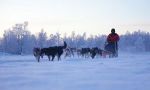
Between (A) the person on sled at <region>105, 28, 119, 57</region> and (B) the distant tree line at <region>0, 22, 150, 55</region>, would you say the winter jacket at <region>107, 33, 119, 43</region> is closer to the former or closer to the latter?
(A) the person on sled at <region>105, 28, 119, 57</region>

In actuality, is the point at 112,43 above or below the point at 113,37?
below

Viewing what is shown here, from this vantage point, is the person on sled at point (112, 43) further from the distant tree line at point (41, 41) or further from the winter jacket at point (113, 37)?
the distant tree line at point (41, 41)

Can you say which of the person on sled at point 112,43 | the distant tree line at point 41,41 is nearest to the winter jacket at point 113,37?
Answer: the person on sled at point 112,43

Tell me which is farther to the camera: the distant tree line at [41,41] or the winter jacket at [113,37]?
the distant tree line at [41,41]

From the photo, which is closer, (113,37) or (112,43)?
(113,37)

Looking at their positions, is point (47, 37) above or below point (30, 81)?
above

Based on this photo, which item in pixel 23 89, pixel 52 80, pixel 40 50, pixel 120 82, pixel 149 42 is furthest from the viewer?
pixel 149 42

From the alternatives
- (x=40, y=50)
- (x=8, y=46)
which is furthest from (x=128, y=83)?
(x=8, y=46)

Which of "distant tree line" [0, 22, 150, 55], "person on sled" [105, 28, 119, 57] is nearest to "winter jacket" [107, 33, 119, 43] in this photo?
"person on sled" [105, 28, 119, 57]

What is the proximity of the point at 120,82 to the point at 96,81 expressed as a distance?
589mm

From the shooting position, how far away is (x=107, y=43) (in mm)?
23391

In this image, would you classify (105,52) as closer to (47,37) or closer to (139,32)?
(47,37)

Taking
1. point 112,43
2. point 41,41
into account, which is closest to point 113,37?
point 112,43

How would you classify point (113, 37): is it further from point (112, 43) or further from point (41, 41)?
point (41, 41)
